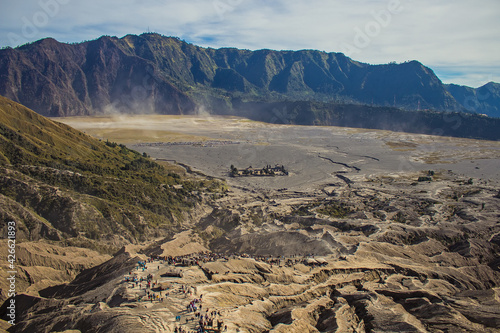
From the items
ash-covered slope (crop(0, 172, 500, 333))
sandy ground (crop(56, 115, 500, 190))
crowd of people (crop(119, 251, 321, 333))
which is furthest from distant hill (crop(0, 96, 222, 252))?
sandy ground (crop(56, 115, 500, 190))

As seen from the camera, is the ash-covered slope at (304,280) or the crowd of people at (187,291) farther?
the ash-covered slope at (304,280)

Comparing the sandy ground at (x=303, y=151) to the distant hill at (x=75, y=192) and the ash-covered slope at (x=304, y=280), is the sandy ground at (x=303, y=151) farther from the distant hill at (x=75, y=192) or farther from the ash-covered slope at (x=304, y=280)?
the ash-covered slope at (x=304, y=280)

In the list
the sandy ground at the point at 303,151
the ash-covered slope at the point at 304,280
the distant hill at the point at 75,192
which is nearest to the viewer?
the ash-covered slope at the point at 304,280

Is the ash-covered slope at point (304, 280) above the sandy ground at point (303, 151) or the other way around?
the other way around

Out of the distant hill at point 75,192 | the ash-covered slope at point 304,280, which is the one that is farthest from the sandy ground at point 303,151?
the ash-covered slope at point 304,280

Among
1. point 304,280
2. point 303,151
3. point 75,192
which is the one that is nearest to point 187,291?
point 304,280

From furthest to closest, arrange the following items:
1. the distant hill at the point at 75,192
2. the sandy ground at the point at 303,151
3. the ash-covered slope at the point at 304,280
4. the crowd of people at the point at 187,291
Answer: the sandy ground at the point at 303,151, the distant hill at the point at 75,192, the ash-covered slope at the point at 304,280, the crowd of people at the point at 187,291

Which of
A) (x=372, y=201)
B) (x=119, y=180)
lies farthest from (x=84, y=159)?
(x=372, y=201)

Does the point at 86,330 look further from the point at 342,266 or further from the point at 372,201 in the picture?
the point at 372,201
